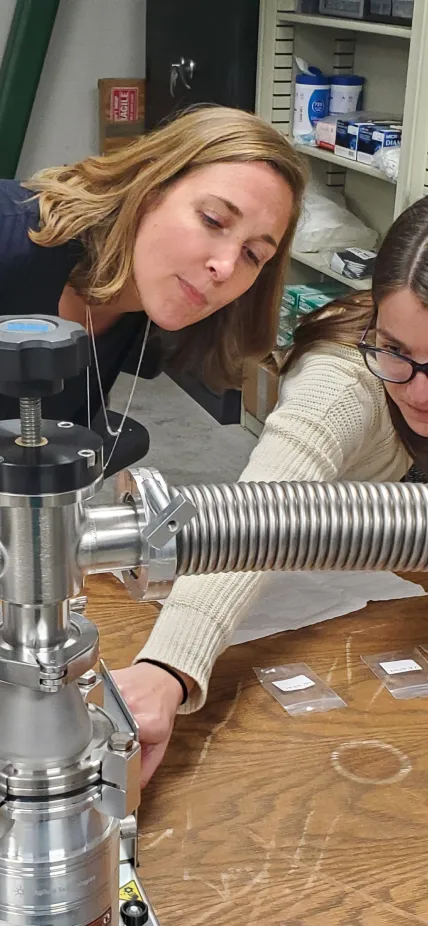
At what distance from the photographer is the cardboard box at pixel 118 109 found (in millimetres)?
3893

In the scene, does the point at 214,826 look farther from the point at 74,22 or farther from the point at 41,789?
the point at 74,22

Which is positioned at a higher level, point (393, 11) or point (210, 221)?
point (393, 11)

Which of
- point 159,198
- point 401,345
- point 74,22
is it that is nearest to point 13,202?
point 159,198

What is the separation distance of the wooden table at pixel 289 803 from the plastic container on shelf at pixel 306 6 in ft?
8.51

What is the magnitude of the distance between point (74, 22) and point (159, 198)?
266 centimetres

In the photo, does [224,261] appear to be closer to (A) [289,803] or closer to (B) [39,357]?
(A) [289,803]

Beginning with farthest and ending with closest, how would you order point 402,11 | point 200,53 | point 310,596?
point 200,53
point 402,11
point 310,596

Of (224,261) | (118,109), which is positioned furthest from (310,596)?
(118,109)

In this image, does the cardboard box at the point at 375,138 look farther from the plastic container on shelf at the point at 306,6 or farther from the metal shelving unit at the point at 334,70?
the plastic container on shelf at the point at 306,6

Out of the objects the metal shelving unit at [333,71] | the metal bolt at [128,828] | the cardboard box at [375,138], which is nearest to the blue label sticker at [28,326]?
the metal bolt at [128,828]

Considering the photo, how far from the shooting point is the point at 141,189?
1489 mm

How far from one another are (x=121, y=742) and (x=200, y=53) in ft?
11.1

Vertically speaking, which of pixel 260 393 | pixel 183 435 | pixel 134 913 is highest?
pixel 134 913

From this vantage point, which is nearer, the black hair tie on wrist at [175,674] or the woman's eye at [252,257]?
the black hair tie on wrist at [175,674]
